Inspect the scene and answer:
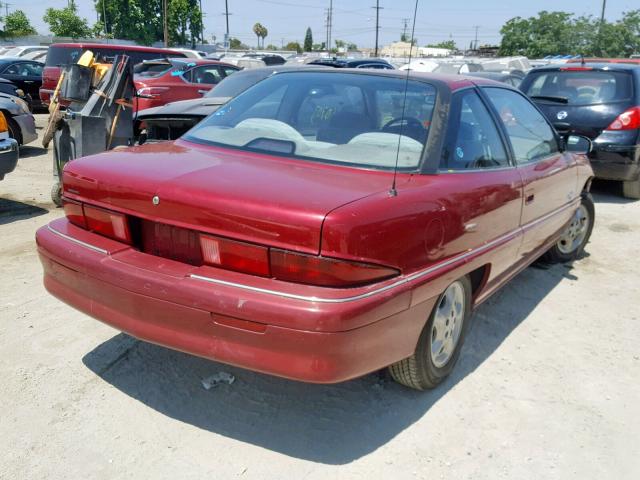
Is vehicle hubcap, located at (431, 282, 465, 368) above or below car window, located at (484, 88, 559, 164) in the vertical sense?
below

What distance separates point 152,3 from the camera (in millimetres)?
58844

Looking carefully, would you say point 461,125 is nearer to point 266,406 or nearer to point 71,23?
point 266,406

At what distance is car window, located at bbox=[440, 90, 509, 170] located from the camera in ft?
10.3

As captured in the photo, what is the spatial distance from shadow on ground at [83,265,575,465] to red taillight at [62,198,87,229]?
2.64ft

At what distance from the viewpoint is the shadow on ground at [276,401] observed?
9.00 ft

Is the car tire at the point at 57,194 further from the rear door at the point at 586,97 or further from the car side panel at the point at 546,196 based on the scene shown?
the rear door at the point at 586,97

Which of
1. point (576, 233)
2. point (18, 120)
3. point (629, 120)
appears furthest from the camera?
point (18, 120)

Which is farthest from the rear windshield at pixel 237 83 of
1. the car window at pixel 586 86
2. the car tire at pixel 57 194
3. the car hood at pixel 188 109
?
the car window at pixel 586 86

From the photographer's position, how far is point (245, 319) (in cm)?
237

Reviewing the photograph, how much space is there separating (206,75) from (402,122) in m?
10.3

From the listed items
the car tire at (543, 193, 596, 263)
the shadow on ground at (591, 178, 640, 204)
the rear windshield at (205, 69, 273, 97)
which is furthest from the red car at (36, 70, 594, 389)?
the shadow on ground at (591, 178, 640, 204)

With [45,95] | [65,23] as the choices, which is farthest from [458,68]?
[65,23]

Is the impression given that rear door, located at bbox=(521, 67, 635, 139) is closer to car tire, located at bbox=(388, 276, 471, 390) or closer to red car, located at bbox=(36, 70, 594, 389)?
red car, located at bbox=(36, 70, 594, 389)

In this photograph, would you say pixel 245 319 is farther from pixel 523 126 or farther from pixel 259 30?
pixel 259 30
